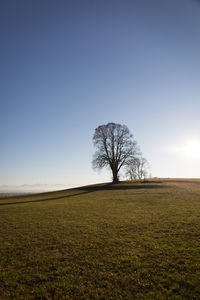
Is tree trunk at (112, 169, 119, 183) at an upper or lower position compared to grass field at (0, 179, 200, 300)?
upper

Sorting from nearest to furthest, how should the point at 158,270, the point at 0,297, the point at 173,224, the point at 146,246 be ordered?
the point at 0,297 < the point at 158,270 < the point at 146,246 < the point at 173,224

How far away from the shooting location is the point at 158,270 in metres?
4.99

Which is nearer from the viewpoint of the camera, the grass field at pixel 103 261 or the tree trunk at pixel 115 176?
the grass field at pixel 103 261

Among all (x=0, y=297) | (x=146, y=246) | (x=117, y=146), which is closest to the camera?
(x=0, y=297)

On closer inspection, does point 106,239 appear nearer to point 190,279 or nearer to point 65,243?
point 65,243

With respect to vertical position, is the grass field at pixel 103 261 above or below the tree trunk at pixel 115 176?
below

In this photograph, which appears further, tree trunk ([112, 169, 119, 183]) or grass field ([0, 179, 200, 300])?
tree trunk ([112, 169, 119, 183])

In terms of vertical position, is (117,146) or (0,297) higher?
(117,146)

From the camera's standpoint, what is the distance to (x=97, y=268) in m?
5.22

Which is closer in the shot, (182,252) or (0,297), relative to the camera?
(0,297)

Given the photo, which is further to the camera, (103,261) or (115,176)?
(115,176)

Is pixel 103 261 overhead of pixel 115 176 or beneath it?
beneath

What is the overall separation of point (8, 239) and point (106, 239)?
5382mm

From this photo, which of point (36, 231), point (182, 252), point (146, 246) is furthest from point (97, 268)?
point (36, 231)
